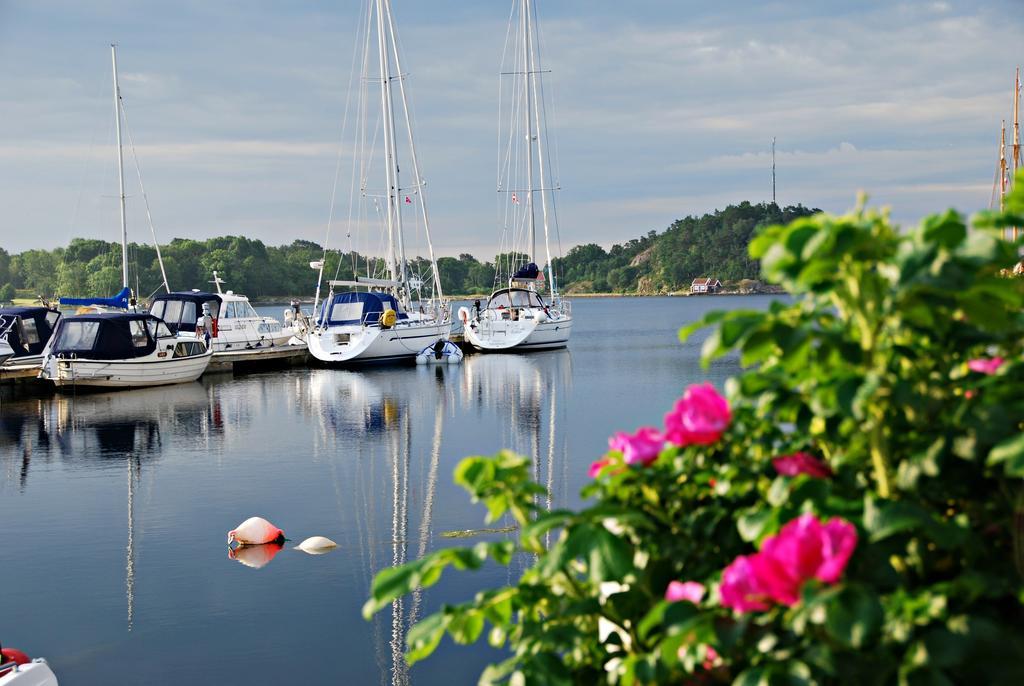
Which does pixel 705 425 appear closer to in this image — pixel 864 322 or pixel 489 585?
pixel 864 322

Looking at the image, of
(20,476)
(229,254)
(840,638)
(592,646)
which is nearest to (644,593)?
(592,646)

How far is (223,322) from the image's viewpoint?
42.8 meters

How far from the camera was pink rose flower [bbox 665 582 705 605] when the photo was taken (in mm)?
2391

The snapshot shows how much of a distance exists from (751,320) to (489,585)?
346 inches

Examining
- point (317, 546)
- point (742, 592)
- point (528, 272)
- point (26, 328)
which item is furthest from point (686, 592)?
point (528, 272)

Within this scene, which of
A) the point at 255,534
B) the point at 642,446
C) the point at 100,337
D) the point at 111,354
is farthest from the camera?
the point at 111,354

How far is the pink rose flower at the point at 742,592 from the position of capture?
216 centimetres

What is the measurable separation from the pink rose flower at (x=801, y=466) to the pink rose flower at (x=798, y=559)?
0.26 metres

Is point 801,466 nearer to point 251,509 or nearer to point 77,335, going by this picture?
point 251,509

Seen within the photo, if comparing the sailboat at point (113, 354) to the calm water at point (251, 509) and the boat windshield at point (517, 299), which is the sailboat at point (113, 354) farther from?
the boat windshield at point (517, 299)

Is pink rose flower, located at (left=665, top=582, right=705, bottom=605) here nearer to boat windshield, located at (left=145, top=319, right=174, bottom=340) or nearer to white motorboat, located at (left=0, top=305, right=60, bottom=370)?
boat windshield, located at (left=145, top=319, right=174, bottom=340)

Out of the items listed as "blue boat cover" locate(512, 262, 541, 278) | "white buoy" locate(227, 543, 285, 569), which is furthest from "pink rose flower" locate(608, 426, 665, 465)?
"blue boat cover" locate(512, 262, 541, 278)

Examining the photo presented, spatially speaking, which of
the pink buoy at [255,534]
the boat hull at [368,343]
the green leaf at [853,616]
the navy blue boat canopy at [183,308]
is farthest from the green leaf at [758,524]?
the navy blue boat canopy at [183,308]

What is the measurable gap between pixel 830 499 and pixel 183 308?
140 ft
